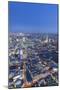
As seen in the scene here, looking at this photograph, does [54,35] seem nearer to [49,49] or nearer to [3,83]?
[49,49]

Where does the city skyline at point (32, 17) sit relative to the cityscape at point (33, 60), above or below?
above

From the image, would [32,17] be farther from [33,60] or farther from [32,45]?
[33,60]

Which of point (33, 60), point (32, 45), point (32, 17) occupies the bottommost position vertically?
point (33, 60)

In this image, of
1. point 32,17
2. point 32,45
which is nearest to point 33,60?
point 32,45

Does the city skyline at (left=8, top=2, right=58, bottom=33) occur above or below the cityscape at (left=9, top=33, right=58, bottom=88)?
above

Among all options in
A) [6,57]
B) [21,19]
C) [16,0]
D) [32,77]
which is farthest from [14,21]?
[32,77]

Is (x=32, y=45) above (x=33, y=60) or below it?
above
